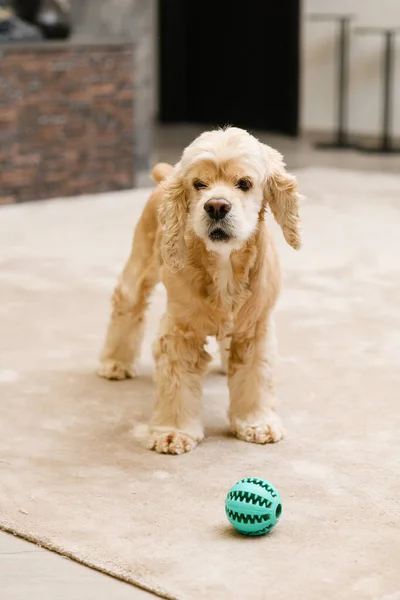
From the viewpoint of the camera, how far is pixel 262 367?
2.84m

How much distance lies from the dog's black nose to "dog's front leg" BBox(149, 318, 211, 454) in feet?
1.17

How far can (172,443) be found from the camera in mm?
2736

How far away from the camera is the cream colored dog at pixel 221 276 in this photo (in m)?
2.58

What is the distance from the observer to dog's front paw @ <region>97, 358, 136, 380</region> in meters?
3.34

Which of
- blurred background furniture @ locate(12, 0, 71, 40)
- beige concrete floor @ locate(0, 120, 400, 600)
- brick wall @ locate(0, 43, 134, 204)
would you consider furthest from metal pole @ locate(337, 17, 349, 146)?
beige concrete floor @ locate(0, 120, 400, 600)

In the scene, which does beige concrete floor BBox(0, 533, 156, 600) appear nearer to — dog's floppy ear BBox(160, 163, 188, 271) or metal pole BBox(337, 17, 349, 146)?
dog's floppy ear BBox(160, 163, 188, 271)

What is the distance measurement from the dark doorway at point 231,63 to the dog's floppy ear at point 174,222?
7.55m

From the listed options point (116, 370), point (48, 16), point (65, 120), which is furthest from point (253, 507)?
point (48, 16)

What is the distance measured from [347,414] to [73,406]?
0.77 metres

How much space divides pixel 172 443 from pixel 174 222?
1.81ft

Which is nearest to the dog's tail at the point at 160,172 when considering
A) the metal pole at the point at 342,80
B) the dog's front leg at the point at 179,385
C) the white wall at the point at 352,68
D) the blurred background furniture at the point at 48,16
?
the dog's front leg at the point at 179,385

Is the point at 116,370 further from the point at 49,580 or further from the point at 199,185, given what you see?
the point at 49,580

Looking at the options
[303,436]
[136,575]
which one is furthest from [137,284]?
[136,575]

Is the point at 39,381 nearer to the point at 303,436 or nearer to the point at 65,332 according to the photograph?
the point at 65,332
